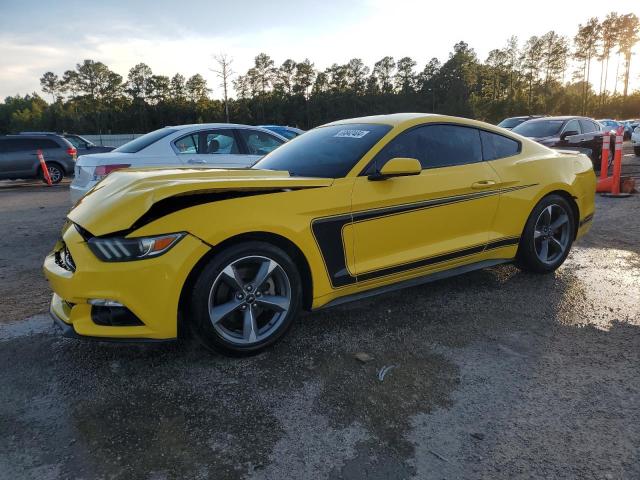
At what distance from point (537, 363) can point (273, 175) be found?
82.3 inches

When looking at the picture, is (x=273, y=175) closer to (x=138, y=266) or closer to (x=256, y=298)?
(x=256, y=298)

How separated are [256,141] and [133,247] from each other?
5314 mm

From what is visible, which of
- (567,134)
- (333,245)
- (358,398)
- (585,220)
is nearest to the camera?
(358,398)

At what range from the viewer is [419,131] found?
3.68 m

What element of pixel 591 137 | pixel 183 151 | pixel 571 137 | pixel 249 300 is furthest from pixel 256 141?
pixel 591 137

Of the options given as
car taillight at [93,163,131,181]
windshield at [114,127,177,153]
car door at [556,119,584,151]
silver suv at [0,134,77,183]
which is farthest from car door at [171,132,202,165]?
silver suv at [0,134,77,183]

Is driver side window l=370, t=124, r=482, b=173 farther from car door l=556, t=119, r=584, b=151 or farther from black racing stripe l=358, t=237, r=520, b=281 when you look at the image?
car door l=556, t=119, r=584, b=151

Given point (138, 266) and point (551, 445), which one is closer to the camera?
point (551, 445)

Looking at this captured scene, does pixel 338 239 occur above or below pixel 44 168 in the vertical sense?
below

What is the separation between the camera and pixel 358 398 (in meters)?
2.48

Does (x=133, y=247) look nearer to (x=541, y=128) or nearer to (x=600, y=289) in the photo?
(x=600, y=289)

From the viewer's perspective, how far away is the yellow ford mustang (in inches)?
102

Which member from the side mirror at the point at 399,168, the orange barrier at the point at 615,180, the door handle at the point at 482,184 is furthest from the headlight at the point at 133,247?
the orange barrier at the point at 615,180

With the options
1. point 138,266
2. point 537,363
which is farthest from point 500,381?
point 138,266
